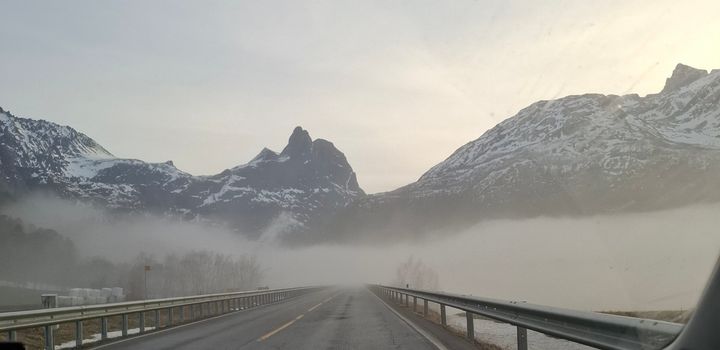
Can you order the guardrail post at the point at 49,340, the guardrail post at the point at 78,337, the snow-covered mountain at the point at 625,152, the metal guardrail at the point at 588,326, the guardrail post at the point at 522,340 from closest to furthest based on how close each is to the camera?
the metal guardrail at the point at 588,326, the guardrail post at the point at 522,340, the guardrail post at the point at 49,340, the guardrail post at the point at 78,337, the snow-covered mountain at the point at 625,152

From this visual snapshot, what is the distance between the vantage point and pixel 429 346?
1279cm

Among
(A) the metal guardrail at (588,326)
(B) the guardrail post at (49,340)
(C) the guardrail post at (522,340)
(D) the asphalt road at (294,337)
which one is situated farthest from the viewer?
(B) the guardrail post at (49,340)

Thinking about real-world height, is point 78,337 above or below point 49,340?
below

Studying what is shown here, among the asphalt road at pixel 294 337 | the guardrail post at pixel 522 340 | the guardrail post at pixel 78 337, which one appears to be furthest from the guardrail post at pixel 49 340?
the guardrail post at pixel 522 340

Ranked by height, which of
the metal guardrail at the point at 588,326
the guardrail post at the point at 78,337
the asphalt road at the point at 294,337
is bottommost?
the asphalt road at the point at 294,337

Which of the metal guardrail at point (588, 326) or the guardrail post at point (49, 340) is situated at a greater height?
the metal guardrail at point (588, 326)

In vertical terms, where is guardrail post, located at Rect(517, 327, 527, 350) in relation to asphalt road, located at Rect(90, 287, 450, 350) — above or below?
above

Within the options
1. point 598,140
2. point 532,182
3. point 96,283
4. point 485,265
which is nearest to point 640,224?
point 598,140

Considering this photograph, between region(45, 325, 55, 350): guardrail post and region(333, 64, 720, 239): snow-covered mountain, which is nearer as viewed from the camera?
region(45, 325, 55, 350): guardrail post

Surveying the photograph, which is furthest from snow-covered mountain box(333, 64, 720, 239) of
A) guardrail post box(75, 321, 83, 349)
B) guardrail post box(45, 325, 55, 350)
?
guardrail post box(45, 325, 55, 350)

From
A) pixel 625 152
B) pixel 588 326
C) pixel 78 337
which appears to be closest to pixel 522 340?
pixel 588 326

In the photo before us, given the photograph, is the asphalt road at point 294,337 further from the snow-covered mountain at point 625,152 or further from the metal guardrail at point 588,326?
the snow-covered mountain at point 625,152

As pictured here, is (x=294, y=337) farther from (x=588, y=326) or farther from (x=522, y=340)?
(x=588, y=326)

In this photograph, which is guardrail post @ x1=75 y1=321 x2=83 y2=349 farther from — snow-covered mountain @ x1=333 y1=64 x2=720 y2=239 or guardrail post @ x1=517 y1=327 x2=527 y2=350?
snow-covered mountain @ x1=333 y1=64 x2=720 y2=239
